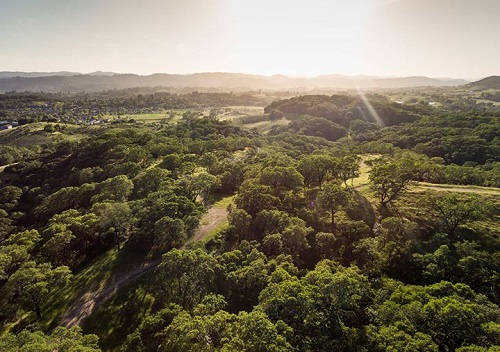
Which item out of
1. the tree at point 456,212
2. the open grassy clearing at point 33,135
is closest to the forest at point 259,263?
the tree at point 456,212

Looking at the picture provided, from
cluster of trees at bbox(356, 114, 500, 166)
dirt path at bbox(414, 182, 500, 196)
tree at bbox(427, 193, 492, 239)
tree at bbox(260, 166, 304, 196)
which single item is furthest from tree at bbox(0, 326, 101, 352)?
cluster of trees at bbox(356, 114, 500, 166)

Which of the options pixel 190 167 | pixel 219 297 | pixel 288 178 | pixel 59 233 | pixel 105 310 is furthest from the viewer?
pixel 190 167

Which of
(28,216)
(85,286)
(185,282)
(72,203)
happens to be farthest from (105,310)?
(28,216)

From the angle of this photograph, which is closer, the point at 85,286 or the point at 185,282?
the point at 185,282

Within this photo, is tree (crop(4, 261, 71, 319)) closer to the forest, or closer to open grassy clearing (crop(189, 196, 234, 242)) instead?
the forest

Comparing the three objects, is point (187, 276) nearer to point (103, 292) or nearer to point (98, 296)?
point (103, 292)

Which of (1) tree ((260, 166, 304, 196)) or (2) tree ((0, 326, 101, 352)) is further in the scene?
(1) tree ((260, 166, 304, 196))

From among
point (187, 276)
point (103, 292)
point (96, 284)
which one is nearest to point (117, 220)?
point (96, 284)

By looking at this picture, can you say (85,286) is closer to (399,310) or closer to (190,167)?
(190,167)

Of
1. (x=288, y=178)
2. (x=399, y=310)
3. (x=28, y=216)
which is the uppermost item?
(x=288, y=178)

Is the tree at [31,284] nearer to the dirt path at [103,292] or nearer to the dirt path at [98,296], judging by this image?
the dirt path at [98,296]

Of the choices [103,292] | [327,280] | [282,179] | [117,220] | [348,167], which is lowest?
[103,292]
